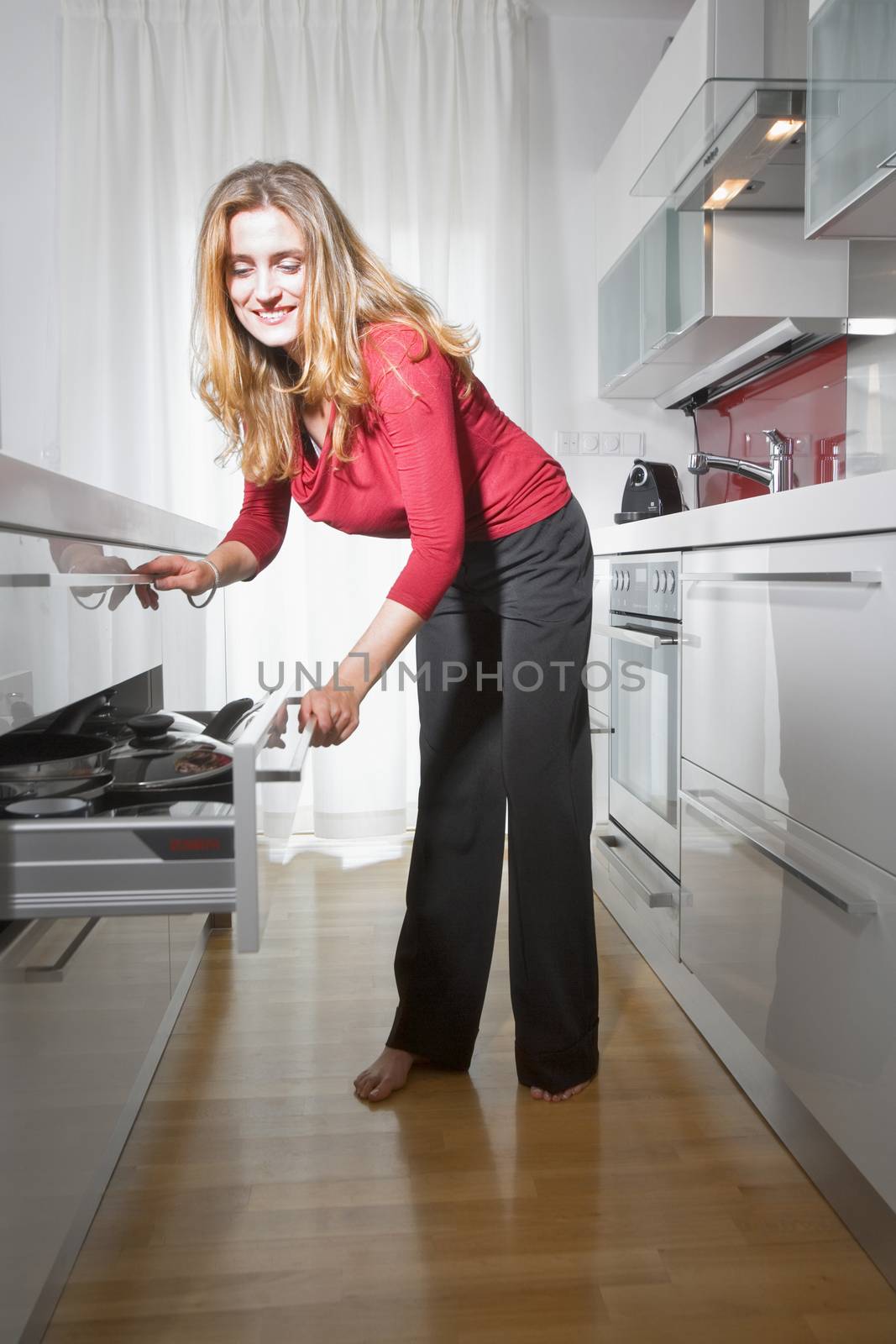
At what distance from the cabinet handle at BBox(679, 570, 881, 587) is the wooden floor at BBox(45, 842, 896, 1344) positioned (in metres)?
0.79

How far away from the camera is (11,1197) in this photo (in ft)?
3.00

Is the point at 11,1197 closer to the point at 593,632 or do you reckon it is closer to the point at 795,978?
the point at 795,978

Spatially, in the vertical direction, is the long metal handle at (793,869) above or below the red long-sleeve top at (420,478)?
below

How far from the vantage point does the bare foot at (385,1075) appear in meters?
1.55

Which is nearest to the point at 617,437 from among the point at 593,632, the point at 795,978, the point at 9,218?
the point at 593,632

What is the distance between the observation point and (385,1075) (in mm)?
1572

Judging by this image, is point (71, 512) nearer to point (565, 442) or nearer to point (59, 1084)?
point (59, 1084)

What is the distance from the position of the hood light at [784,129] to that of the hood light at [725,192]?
0.47ft

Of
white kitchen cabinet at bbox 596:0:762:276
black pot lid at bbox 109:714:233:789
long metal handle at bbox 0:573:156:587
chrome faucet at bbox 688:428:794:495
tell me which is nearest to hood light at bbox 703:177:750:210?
white kitchen cabinet at bbox 596:0:762:276

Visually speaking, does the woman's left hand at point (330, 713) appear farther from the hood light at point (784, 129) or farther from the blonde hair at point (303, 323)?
the hood light at point (784, 129)

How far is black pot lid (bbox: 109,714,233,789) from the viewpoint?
0.96 metres

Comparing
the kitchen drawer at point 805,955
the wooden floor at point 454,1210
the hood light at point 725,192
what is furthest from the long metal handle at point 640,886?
the hood light at point 725,192

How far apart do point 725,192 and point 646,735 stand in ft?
4.00

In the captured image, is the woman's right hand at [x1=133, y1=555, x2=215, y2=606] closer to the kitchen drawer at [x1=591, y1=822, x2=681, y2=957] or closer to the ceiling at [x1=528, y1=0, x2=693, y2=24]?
the kitchen drawer at [x1=591, y1=822, x2=681, y2=957]
